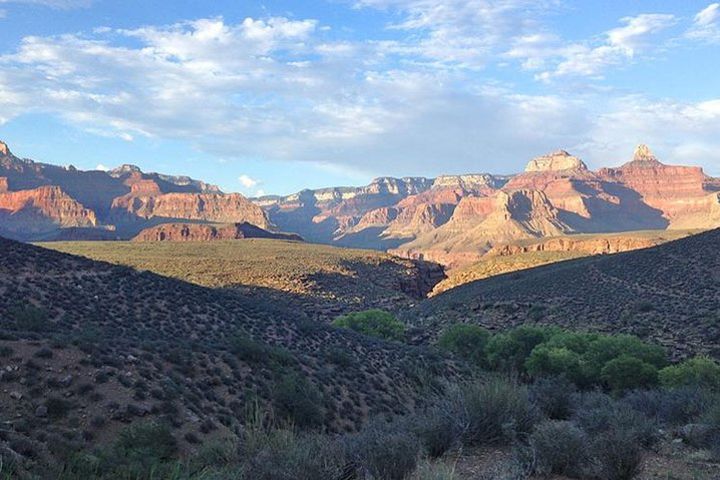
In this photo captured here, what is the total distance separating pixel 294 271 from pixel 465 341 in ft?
172

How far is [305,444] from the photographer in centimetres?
823

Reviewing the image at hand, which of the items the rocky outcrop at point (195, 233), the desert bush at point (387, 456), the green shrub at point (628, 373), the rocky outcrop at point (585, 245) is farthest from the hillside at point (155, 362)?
the rocky outcrop at point (195, 233)

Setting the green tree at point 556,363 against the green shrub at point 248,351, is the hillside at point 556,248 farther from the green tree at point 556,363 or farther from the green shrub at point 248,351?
the green shrub at point 248,351

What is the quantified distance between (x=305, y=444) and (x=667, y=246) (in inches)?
2573

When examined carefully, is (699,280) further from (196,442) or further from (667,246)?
(196,442)

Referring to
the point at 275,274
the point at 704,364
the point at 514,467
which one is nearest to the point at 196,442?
the point at 514,467

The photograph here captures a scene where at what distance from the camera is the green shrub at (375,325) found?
161ft

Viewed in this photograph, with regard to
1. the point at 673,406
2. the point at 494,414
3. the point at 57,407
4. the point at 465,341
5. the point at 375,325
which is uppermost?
the point at 494,414

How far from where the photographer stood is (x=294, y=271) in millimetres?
93562

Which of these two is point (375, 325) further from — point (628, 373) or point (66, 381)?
point (66, 381)

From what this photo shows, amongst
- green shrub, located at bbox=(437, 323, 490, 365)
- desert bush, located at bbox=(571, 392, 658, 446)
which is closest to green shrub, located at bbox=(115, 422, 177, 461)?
desert bush, located at bbox=(571, 392, 658, 446)

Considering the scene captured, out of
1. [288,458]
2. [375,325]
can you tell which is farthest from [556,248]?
[288,458]

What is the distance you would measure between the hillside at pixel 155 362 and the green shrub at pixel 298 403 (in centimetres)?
4

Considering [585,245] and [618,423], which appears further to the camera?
[585,245]
